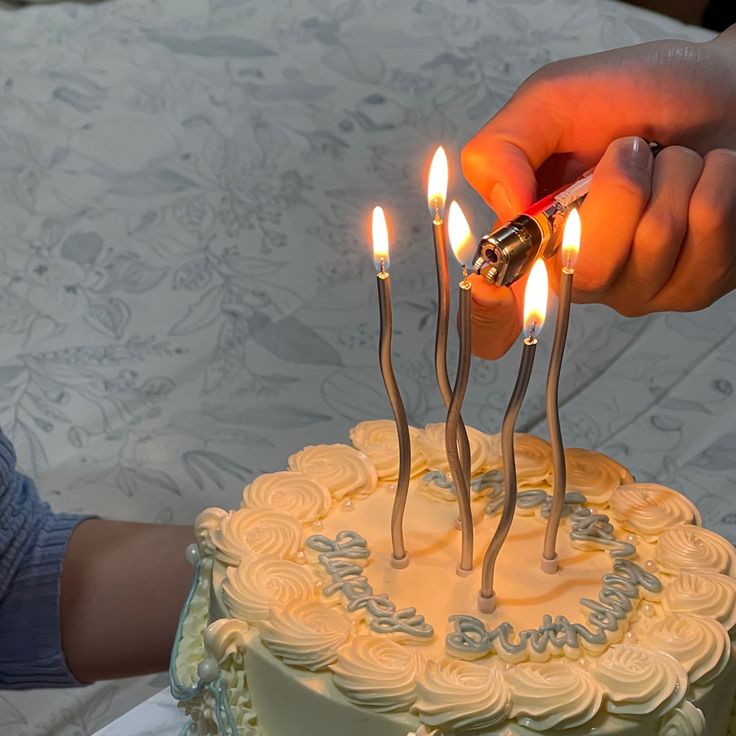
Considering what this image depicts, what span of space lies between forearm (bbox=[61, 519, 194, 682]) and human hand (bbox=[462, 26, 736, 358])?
36cm

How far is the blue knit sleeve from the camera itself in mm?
1093

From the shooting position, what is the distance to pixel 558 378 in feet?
2.43

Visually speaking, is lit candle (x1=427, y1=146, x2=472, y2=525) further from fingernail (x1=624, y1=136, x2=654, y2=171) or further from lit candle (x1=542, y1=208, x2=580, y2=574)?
fingernail (x1=624, y1=136, x2=654, y2=171)

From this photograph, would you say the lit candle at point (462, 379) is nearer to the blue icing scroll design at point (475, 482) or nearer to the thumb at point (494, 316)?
the blue icing scroll design at point (475, 482)

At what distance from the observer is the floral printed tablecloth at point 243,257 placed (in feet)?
4.30

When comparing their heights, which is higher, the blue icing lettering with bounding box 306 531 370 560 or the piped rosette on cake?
the piped rosette on cake

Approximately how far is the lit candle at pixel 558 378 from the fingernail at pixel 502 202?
0.19 meters

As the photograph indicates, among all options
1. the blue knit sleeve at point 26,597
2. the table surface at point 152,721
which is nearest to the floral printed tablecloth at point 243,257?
the blue knit sleeve at point 26,597

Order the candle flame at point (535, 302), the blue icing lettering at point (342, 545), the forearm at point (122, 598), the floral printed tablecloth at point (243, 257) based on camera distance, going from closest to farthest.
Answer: the candle flame at point (535, 302) < the blue icing lettering at point (342, 545) < the forearm at point (122, 598) < the floral printed tablecloth at point (243, 257)

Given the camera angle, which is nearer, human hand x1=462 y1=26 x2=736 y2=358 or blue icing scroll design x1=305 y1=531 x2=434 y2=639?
blue icing scroll design x1=305 y1=531 x2=434 y2=639

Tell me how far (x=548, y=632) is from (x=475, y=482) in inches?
6.5

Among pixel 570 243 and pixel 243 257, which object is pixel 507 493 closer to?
pixel 570 243

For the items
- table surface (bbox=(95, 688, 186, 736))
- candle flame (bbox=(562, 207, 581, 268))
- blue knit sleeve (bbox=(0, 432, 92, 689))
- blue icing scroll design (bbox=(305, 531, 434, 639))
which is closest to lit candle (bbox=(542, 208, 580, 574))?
candle flame (bbox=(562, 207, 581, 268))

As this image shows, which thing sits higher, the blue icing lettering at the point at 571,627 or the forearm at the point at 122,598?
the blue icing lettering at the point at 571,627
